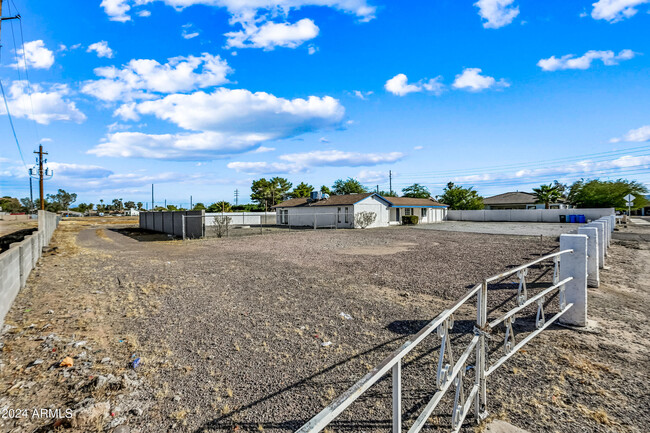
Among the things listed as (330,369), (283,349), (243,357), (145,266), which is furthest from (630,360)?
(145,266)

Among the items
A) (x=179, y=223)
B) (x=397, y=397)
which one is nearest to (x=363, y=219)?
(x=179, y=223)

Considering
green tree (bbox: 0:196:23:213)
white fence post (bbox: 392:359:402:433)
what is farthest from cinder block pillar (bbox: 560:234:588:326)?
green tree (bbox: 0:196:23:213)

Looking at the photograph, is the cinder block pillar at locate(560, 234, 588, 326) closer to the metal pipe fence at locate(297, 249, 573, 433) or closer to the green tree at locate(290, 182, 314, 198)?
the metal pipe fence at locate(297, 249, 573, 433)

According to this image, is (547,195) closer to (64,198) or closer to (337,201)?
(337,201)

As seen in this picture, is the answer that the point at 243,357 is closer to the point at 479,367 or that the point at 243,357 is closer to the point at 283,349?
the point at 283,349

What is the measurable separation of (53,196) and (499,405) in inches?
5122

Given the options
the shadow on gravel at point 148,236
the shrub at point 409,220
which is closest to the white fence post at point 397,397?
the shadow on gravel at point 148,236

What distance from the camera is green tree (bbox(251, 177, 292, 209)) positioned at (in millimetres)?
61000

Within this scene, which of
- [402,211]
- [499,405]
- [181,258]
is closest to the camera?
[499,405]

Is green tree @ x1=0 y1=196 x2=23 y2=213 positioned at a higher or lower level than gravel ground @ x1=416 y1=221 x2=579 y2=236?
higher

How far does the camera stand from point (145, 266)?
10.2 metres

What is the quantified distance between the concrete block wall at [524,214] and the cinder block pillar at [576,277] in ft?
122

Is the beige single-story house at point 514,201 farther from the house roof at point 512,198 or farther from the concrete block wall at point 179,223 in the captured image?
the concrete block wall at point 179,223

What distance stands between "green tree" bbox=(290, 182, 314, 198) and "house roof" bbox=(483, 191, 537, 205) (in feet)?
108
